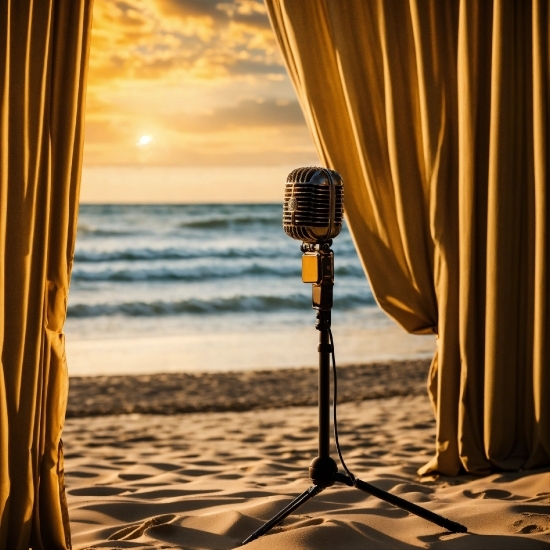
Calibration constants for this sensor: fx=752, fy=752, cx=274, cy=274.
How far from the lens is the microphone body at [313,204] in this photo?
1972mm

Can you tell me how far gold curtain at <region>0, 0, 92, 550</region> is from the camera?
1.94 meters

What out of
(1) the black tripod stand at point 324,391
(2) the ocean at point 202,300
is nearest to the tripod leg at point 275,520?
(1) the black tripod stand at point 324,391

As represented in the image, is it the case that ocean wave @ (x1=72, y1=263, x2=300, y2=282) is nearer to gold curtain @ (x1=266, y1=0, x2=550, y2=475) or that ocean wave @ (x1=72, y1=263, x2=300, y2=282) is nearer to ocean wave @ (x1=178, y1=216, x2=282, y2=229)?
ocean wave @ (x1=178, y1=216, x2=282, y2=229)

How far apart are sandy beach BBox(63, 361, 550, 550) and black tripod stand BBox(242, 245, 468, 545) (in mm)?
57

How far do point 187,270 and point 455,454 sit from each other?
9.94m

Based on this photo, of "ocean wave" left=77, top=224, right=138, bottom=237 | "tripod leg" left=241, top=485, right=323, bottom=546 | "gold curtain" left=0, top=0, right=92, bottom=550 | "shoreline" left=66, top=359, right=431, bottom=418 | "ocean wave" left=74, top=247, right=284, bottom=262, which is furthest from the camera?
"ocean wave" left=77, top=224, right=138, bottom=237

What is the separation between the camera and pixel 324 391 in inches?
79.4

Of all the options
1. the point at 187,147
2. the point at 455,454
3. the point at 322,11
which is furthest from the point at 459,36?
the point at 187,147

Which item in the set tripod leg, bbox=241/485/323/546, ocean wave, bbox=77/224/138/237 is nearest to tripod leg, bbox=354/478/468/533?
tripod leg, bbox=241/485/323/546

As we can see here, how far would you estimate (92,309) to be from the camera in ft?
30.5

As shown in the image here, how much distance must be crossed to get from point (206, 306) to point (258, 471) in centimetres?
677

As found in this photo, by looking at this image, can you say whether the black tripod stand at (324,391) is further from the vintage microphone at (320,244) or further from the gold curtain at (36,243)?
the gold curtain at (36,243)

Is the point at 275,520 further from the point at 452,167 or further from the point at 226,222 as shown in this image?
the point at 226,222

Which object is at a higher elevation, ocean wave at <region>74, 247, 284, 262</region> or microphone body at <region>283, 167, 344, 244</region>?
microphone body at <region>283, 167, 344, 244</region>
